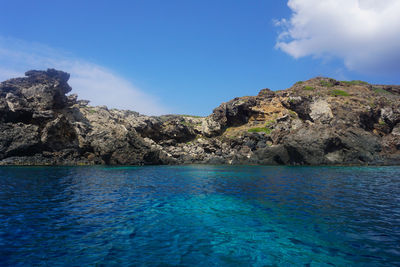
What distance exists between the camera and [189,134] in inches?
4045

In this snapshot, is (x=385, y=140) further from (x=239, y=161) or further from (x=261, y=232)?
(x=261, y=232)

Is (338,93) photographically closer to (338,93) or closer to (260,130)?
(338,93)

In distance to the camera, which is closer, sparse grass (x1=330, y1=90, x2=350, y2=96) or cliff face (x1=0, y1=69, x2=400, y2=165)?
cliff face (x1=0, y1=69, x2=400, y2=165)

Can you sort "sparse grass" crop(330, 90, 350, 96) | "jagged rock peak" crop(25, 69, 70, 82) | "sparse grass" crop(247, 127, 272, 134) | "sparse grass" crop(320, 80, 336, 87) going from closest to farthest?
"jagged rock peak" crop(25, 69, 70, 82) < "sparse grass" crop(247, 127, 272, 134) < "sparse grass" crop(330, 90, 350, 96) < "sparse grass" crop(320, 80, 336, 87)

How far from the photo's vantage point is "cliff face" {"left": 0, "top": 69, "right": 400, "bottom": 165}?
5869cm

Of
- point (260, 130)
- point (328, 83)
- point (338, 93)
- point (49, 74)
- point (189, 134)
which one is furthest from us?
point (328, 83)

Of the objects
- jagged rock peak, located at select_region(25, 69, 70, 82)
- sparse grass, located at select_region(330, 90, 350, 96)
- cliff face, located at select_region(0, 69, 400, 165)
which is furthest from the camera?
sparse grass, located at select_region(330, 90, 350, 96)

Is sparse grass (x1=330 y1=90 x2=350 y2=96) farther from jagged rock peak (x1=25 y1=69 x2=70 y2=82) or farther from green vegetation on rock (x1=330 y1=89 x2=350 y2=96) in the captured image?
jagged rock peak (x1=25 y1=69 x2=70 y2=82)

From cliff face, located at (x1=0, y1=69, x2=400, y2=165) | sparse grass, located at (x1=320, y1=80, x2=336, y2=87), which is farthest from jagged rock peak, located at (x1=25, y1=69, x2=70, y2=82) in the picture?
sparse grass, located at (x1=320, y1=80, x2=336, y2=87)

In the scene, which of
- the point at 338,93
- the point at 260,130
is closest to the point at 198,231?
the point at 260,130

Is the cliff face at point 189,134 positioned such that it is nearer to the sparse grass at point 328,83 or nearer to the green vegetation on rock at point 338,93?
the green vegetation on rock at point 338,93

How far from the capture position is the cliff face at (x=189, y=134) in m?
58.7

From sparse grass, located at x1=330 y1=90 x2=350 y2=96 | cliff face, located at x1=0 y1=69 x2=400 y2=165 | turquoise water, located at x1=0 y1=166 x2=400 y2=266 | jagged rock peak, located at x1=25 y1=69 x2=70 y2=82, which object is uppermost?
sparse grass, located at x1=330 y1=90 x2=350 y2=96

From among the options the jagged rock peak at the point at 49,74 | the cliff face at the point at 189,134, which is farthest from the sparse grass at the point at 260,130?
the jagged rock peak at the point at 49,74
